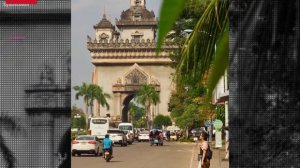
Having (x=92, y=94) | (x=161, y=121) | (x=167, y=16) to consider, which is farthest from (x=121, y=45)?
(x=167, y=16)

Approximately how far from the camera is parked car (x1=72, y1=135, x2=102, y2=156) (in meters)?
38.4

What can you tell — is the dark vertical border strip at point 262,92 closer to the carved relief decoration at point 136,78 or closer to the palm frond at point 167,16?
the palm frond at point 167,16

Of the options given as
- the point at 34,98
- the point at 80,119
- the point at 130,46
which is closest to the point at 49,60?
the point at 34,98

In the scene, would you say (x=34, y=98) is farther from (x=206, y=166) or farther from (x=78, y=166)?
(x=78, y=166)

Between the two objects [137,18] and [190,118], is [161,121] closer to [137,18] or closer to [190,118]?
[137,18]

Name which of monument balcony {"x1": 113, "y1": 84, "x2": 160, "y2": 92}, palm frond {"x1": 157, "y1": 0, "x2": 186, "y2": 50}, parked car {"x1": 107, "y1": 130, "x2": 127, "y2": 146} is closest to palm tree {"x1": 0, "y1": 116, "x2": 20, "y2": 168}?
palm frond {"x1": 157, "y1": 0, "x2": 186, "y2": 50}

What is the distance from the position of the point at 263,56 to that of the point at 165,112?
12185 cm

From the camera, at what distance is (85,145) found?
38.6 meters

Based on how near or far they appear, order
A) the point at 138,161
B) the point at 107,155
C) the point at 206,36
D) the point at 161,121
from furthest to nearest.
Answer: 1. the point at 161,121
2. the point at 138,161
3. the point at 107,155
4. the point at 206,36

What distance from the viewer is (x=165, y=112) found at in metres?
125

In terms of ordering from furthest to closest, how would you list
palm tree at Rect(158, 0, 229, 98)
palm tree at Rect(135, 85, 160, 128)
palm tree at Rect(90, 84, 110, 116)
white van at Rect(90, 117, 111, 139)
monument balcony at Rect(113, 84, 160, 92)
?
monument balcony at Rect(113, 84, 160, 92) → palm tree at Rect(90, 84, 110, 116) → palm tree at Rect(135, 85, 160, 128) → white van at Rect(90, 117, 111, 139) → palm tree at Rect(158, 0, 229, 98)

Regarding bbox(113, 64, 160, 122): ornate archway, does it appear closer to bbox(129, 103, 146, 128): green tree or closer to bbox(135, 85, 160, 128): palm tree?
bbox(135, 85, 160, 128): palm tree

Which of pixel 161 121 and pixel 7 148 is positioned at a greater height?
pixel 161 121

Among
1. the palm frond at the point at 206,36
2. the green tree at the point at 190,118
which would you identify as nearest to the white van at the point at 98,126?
the green tree at the point at 190,118
